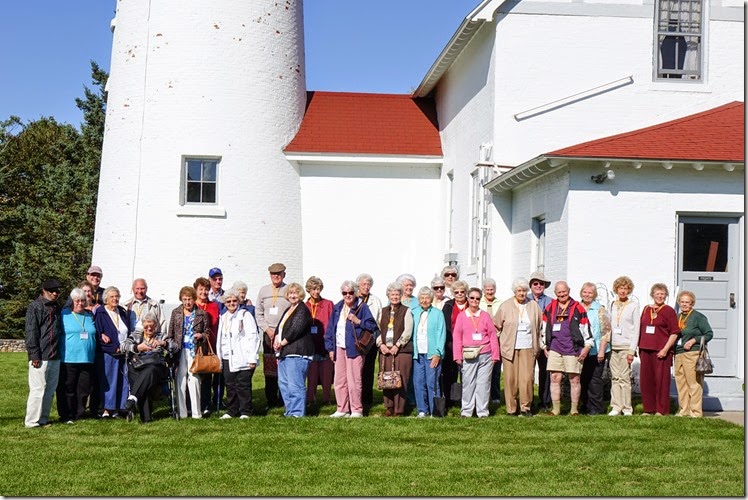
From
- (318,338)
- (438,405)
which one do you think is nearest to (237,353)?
(318,338)

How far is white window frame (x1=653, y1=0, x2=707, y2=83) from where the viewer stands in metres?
18.2

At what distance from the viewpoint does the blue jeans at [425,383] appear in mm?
12242

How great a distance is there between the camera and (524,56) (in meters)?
18.0

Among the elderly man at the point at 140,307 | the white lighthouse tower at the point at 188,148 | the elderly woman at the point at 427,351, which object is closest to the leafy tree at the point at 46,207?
the white lighthouse tower at the point at 188,148

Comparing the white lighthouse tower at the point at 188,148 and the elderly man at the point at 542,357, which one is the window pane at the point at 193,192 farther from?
the elderly man at the point at 542,357

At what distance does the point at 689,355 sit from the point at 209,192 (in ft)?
37.3

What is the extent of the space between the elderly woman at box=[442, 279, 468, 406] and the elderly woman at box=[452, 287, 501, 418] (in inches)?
8.5

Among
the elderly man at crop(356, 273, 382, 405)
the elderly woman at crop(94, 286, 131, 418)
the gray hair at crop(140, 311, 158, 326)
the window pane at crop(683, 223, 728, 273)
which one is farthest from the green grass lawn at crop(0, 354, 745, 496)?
the window pane at crop(683, 223, 728, 273)

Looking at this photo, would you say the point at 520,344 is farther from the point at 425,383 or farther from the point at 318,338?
the point at 318,338

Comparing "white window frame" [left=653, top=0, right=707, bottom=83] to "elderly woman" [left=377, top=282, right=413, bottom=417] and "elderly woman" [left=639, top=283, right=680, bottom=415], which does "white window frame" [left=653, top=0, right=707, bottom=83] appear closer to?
"elderly woman" [left=639, top=283, right=680, bottom=415]

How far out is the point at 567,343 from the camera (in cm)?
1219

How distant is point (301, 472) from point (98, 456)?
218 cm

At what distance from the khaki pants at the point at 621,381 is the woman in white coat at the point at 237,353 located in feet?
14.5

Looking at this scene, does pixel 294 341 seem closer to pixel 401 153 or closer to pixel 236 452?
pixel 236 452
